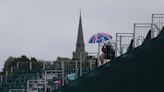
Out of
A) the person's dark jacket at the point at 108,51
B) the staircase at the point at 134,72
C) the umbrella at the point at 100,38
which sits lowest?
the staircase at the point at 134,72

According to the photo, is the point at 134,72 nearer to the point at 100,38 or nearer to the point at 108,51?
the point at 108,51

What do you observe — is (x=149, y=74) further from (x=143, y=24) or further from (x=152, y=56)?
(x=143, y=24)

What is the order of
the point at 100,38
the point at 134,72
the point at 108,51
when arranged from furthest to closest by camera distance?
the point at 100,38
the point at 108,51
the point at 134,72

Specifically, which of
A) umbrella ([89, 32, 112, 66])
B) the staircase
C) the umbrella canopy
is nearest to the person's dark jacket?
the staircase

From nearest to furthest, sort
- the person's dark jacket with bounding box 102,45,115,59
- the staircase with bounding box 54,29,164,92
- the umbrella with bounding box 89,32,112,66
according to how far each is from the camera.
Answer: the staircase with bounding box 54,29,164,92 → the person's dark jacket with bounding box 102,45,115,59 → the umbrella with bounding box 89,32,112,66

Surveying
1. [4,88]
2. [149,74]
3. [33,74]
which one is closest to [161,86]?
[149,74]

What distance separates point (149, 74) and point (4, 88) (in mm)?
18474

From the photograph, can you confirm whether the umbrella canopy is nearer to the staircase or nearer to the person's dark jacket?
the person's dark jacket

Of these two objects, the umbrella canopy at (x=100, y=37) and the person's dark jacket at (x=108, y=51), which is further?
the umbrella canopy at (x=100, y=37)

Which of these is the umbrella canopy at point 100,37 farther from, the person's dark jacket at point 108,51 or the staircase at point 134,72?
the staircase at point 134,72

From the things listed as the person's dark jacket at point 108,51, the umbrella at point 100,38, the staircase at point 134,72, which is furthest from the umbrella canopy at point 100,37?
the staircase at point 134,72

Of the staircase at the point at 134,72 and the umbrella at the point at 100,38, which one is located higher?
the umbrella at the point at 100,38

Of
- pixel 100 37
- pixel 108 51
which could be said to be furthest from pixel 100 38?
pixel 108 51

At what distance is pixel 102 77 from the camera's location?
62.0ft
